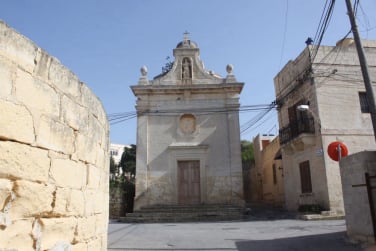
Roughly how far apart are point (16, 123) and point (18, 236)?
2.80 ft

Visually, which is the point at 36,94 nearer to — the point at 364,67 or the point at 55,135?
the point at 55,135

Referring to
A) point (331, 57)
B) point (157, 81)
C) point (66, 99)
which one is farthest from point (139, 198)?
point (66, 99)

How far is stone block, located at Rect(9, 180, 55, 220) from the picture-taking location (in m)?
2.44

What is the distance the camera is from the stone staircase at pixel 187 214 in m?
15.5

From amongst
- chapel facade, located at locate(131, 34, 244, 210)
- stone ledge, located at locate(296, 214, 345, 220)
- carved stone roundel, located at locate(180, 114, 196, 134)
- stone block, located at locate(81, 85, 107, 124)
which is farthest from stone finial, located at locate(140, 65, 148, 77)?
stone block, located at locate(81, 85, 107, 124)

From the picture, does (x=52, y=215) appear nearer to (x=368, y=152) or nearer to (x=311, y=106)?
(x=368, y=152)

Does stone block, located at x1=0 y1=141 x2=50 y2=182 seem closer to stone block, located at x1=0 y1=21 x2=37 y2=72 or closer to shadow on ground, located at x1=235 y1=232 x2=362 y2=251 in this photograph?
stone block, located at x1=0 y1=21 x2=37 y2=72

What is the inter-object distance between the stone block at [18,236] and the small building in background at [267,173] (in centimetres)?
1879

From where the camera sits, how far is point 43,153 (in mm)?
2758

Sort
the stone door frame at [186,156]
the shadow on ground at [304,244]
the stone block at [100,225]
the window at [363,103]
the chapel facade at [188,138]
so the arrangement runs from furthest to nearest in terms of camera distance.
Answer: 1. the stone door frame at [186,156]
2. the chapel facade at [188,138]
3. the window at [363,103]
4. the shadow on ground at [304,244]
5. the stone block at [100,225]

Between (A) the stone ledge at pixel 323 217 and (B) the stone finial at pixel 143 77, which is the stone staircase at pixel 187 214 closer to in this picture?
(A) the stone ledge at pixel 323 217

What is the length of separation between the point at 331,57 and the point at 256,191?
14333 millimetres

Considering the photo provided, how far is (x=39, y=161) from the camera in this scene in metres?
2.69

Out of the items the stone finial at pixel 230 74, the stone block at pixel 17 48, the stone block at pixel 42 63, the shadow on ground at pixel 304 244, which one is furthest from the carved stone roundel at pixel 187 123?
the stone block at pixel 17 48
